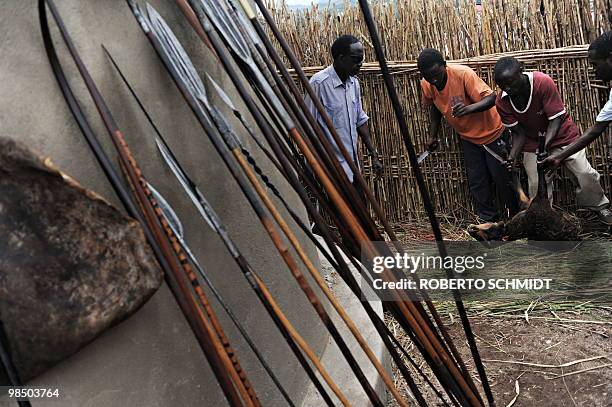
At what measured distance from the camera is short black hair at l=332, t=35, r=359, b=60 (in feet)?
14.5

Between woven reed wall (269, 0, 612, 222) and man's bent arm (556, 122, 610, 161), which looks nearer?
man's bent arm (556, 122, 610, 161)

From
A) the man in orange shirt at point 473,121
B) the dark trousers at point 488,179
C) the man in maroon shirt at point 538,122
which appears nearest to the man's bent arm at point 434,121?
the man in orange shirt at point 473,121

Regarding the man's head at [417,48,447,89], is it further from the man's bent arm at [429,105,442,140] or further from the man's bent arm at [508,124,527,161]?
the man's bent arm at [508,124,527,161]

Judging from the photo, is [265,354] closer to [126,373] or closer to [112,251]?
[126,373]

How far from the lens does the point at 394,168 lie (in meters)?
6.01

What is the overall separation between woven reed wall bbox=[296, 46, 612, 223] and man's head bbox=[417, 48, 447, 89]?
51 centimetres

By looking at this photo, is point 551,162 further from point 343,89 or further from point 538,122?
point 343,89

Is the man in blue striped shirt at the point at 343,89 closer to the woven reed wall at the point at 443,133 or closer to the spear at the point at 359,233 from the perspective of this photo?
→ the woven reed wall at the point at 443,133

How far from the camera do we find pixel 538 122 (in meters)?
4.80

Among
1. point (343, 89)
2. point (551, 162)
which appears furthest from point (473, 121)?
point (343, 89)

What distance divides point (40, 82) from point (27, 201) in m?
0.30

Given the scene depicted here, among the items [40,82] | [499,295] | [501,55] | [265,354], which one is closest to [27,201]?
[40,82]

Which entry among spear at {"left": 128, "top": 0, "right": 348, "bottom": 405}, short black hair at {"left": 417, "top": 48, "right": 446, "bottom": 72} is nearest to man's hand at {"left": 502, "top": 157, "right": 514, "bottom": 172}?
short black hair at {"left": 417, "top": 48, "right": 446, "bottom": 72}

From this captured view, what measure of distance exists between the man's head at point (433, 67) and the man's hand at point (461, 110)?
0.23 metres
